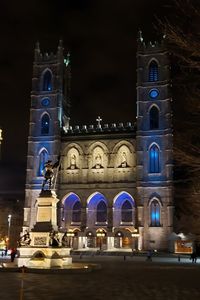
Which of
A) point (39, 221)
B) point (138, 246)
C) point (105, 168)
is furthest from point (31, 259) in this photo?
point (105, 168)

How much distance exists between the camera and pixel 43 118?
70.1 meters

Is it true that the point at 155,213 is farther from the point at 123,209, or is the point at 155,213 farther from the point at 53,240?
the point at 53,240

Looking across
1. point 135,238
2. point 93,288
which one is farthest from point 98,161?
point 93,288

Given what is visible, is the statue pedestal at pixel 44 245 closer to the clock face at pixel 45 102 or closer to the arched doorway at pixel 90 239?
the arched doorway at pixel 90 239

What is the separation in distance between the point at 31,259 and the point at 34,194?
4031 cm

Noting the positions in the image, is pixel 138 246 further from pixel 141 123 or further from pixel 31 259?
pixel 31 259

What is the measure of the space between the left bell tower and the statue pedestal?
37.5m

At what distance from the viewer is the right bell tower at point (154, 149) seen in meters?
60.5

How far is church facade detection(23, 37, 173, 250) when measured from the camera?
6169 centimetres

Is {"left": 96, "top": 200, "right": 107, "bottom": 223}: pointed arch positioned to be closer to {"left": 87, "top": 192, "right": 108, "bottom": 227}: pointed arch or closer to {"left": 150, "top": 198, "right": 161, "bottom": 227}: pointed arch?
{"left": 87, "top": 192, "right": 108, "bottom": 227}: pointed arch

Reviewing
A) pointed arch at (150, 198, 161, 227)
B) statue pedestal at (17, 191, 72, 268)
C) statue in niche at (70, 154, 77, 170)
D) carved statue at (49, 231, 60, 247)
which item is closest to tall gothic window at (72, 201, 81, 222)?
statue in niche at (70, 154, 77, 170)

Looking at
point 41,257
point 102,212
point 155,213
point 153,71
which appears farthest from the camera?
point 102,212

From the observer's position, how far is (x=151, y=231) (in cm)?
6062

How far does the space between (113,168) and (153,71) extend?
54.5 feet
